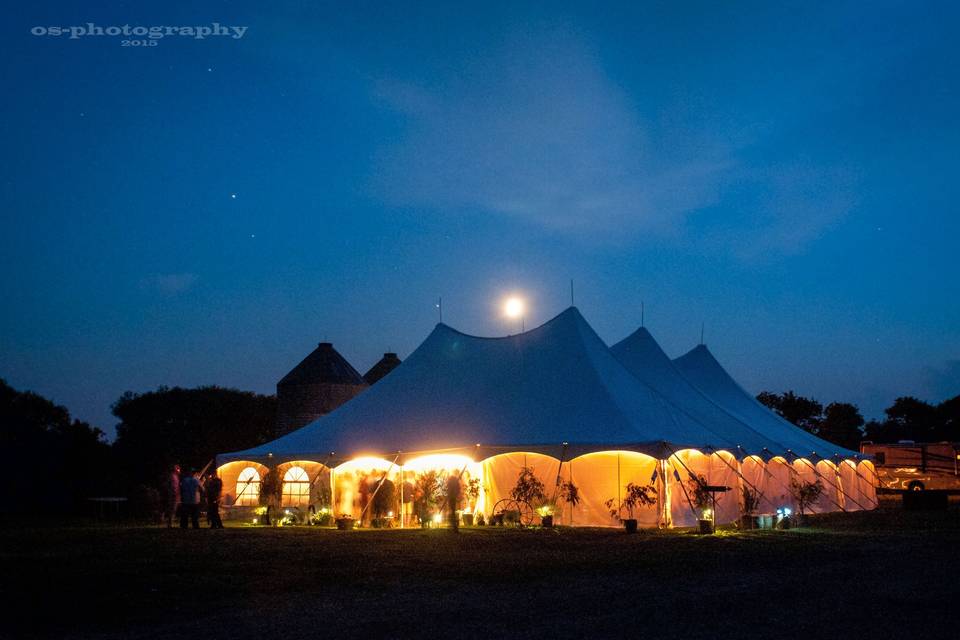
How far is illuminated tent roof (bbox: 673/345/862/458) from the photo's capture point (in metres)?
23.9

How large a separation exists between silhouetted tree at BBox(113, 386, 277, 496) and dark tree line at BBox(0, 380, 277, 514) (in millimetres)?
50

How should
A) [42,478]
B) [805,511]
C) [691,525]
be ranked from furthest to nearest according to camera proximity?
[42,478] → [805,511] → [691,525]

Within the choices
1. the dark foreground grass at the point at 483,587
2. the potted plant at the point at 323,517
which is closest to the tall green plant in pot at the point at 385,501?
the potted plant at the point at 323,517

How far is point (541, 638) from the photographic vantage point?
627 centimetres

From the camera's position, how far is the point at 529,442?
58.7ft

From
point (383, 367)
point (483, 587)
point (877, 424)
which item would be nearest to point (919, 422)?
point (877, 424)

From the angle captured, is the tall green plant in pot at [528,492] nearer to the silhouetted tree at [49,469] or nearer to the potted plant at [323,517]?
the potted plant at [323,517]

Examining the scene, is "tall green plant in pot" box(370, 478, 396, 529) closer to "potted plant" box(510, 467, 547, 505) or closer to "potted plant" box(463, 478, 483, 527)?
"potted plant" box(463, 478, 483, 527)

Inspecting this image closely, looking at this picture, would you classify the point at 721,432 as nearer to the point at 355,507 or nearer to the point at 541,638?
the point at 355,507

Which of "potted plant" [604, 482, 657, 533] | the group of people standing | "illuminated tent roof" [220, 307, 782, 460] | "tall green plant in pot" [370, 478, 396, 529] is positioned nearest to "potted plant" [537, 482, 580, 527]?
"potted plant" [604, 482, 657, 533]

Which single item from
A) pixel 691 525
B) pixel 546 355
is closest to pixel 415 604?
pixel 691 525

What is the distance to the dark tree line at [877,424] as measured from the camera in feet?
193

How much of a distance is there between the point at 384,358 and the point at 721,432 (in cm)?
3051

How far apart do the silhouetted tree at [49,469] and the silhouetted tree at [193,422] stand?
33.1 ft
